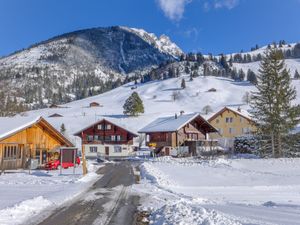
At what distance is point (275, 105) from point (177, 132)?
25.3 meters

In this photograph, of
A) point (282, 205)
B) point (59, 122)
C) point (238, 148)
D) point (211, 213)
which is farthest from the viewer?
point (59, 122)

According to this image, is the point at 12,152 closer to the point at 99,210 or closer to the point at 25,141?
the point at 25,141

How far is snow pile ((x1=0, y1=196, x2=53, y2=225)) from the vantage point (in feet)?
38.0

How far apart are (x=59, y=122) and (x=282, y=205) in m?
111

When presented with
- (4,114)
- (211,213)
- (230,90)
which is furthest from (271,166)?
(230,90)

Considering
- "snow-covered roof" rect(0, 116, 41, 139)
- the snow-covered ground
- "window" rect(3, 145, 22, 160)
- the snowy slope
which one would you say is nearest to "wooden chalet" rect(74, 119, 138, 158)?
the snowy slope

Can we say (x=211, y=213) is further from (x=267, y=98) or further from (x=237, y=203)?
(x=267, y=98)

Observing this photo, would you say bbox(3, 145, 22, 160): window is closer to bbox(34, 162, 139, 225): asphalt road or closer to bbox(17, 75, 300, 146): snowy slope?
bbox(34, 162, 139, 225): asphalt road

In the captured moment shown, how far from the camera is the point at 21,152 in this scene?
36844 millimetres

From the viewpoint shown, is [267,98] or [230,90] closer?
[267,98]

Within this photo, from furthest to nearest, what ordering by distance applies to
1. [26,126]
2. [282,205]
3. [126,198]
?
1. [26,126]
2. [126,198]
3. [282,205]

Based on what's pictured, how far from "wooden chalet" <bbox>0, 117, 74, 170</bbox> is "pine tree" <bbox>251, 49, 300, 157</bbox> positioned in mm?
22964

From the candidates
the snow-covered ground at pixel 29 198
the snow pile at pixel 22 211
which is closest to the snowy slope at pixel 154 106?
the snow-covered ground at pixel 29 198

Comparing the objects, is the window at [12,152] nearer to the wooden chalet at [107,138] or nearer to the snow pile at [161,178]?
the snow pile at [161,178]
